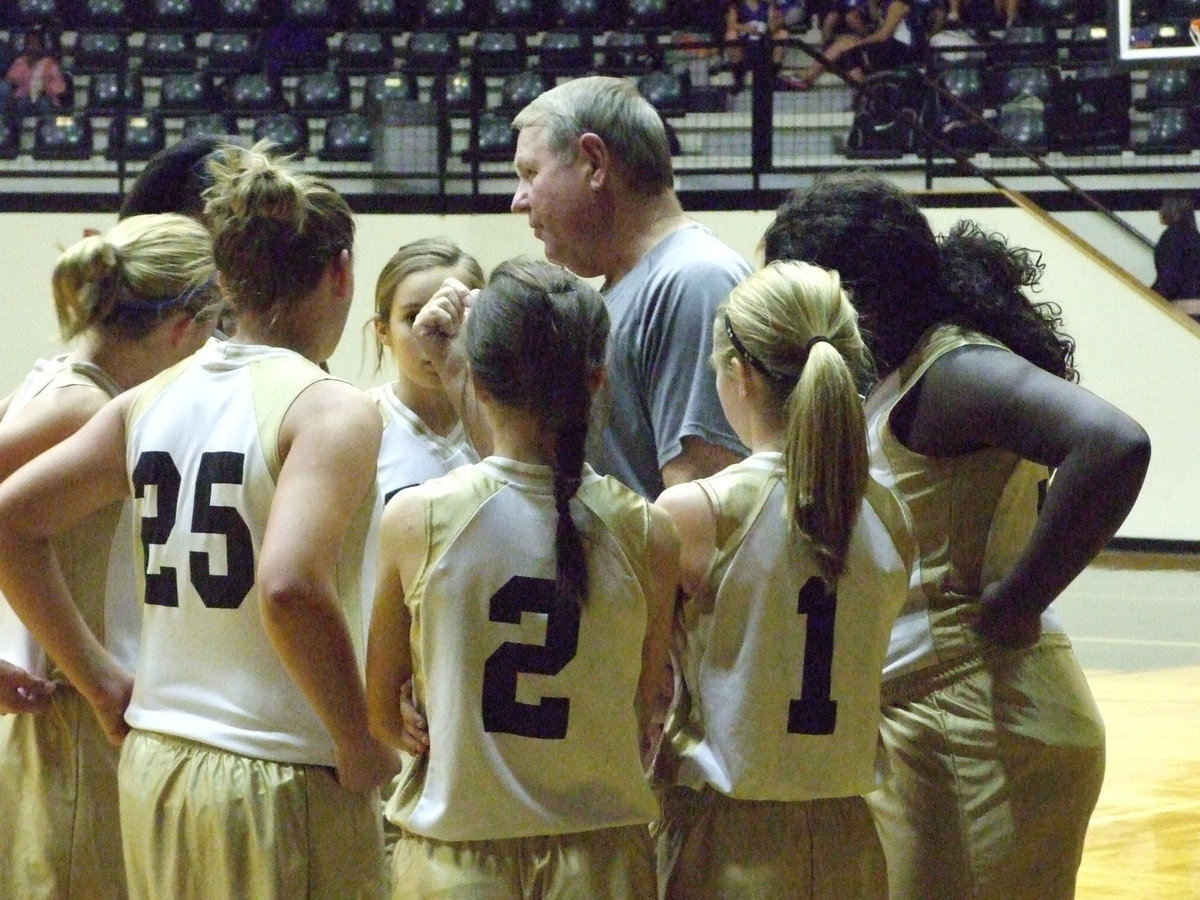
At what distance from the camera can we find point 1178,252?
1047 cm

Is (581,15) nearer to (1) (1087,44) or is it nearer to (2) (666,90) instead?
(2) (666,90)

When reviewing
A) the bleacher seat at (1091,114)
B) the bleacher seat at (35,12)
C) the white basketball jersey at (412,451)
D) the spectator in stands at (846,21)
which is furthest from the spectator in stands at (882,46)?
the white basketball jersey at (412,451)

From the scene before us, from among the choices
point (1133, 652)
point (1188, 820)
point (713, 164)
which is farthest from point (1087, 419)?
point (713, 164)

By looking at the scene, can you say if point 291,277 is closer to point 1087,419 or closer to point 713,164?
point 1087,419

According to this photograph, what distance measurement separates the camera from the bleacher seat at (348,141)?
40.0ft

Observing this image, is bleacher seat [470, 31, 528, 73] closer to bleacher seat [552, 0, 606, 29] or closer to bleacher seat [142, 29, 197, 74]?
bleacher seat [552, 0, 606, 29]

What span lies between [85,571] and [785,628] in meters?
1.03

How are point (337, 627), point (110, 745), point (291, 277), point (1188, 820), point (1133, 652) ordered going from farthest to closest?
point (1133, 652) → point (1188, 820) → point (110, 745) → point (291, 277) → point (337, 627)

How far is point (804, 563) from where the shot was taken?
1960 mm

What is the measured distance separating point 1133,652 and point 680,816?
20.9ft

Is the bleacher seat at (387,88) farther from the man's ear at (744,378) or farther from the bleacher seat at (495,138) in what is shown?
the man's ear at (744,378)

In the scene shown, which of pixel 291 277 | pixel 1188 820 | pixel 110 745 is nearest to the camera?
pixel 291 277

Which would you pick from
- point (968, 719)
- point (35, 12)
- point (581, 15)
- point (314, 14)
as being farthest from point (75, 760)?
point (35, 12)

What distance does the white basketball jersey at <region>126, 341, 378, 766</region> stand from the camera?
1960mm
